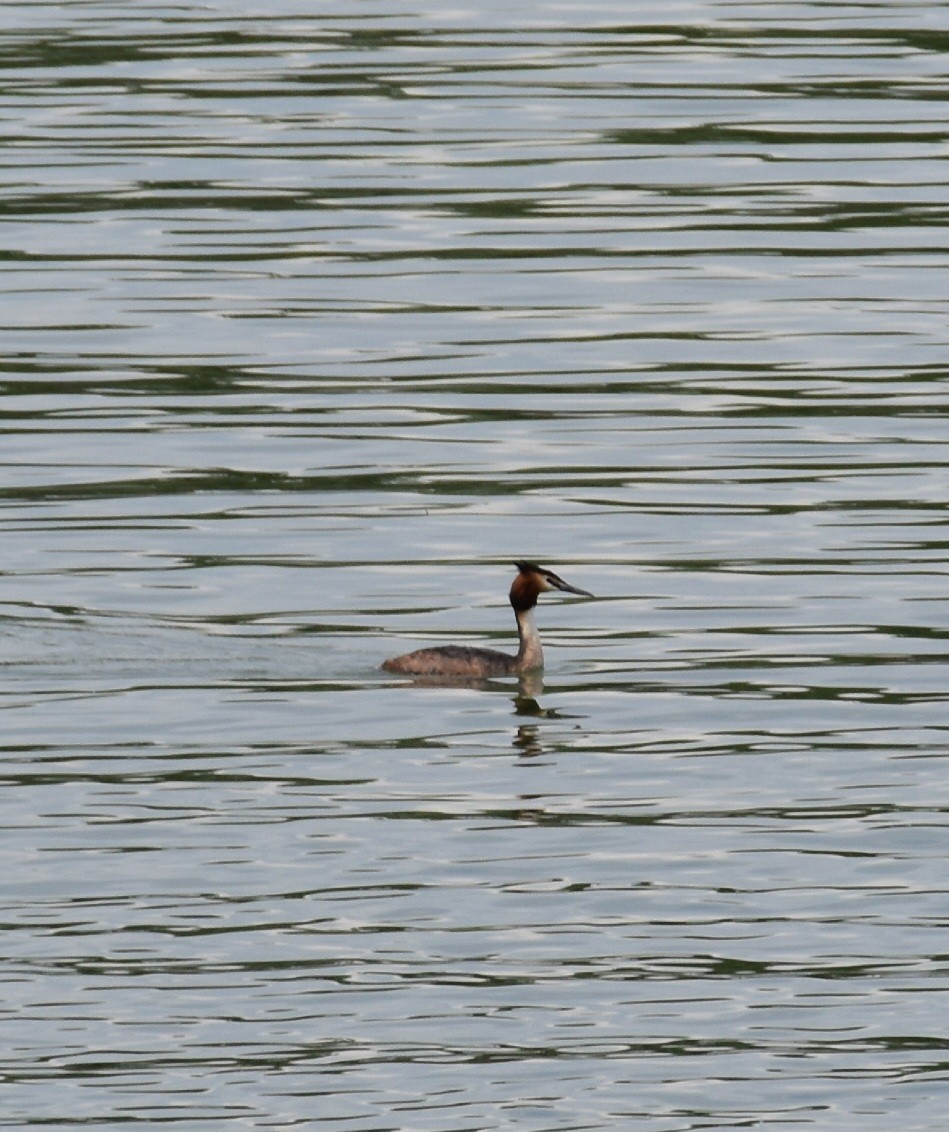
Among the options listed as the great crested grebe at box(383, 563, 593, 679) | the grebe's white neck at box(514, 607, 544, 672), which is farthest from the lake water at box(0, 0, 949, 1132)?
the grebe's white neck at box(514, 607, 544, 672)

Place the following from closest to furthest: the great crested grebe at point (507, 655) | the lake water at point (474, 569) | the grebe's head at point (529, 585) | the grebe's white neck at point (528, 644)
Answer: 1. the lake water at point (474, 569)
2. the great crested grebe at point (507, 655)
3. the grebe's white neck at point (528, 644)
4. the grebe's head at point (529, 585)

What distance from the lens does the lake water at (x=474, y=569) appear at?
12570 mm

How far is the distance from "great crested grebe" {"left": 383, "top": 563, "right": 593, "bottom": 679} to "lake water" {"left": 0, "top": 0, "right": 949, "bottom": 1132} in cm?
18

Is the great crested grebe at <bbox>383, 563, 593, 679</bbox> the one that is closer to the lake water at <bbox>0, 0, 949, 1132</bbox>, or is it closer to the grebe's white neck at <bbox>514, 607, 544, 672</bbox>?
the grebe's white neck at <bbox>514, 607, 544, 672</bbox>

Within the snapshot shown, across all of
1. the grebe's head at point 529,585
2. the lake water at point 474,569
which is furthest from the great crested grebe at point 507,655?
the lake water at point 474,569

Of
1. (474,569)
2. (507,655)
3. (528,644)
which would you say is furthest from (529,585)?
(474,569)

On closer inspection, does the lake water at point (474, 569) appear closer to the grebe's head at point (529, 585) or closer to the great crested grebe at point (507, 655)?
the great crested grebe at point (507, 655)

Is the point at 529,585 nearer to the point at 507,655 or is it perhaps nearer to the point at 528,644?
the point at 528,644

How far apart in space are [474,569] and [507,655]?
2604mm

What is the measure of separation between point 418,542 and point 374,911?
7868mm

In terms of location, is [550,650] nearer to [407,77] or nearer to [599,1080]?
[599,1080]

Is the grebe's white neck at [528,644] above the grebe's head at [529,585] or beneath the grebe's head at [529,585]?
beneath

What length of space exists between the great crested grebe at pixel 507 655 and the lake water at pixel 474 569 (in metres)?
0.18

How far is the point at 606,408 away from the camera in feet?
82.1
